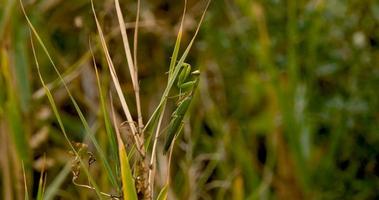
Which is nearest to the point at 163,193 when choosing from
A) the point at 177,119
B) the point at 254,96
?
the point at 177,119

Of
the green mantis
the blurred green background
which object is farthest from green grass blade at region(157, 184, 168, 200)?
the blurred green background

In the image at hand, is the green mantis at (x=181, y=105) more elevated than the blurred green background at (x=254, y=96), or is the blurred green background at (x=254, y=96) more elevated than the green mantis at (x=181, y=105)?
the green mantis at (x=181, y=105)

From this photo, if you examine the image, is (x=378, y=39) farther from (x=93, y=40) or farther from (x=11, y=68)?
(x=11, y=68)

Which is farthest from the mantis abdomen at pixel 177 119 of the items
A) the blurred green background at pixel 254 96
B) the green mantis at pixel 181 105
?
the blurred green background at pixel 254 96

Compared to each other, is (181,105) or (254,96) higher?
(181,105)

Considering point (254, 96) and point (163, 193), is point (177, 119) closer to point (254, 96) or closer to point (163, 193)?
point (163, 193)

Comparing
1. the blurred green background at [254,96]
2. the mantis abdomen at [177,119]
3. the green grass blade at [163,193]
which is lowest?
the blurred green background at [254,96]

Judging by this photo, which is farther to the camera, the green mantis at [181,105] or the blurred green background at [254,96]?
the blurred green background at [254,96]

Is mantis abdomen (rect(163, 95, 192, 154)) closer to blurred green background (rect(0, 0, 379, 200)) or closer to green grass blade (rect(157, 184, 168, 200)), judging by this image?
green grass blade (rect(157, 184, 168, 200))

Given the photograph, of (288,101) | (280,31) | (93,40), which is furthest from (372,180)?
(93,40)

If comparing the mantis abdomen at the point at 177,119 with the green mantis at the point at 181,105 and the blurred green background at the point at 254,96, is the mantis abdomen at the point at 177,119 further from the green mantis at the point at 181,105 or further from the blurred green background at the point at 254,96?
the blurred green background at the point at 254,96

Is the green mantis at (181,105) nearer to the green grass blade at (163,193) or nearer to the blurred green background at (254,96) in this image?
the green grass blade at (163,193)
